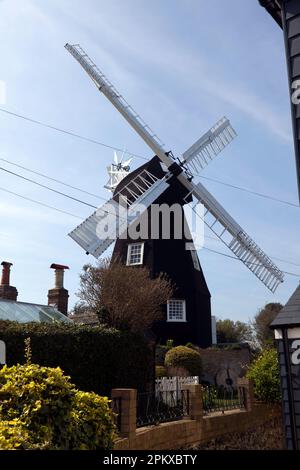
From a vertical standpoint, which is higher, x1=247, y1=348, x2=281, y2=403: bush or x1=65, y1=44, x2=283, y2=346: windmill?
x1=65, y1=44, x2=283, y2=346: windmill

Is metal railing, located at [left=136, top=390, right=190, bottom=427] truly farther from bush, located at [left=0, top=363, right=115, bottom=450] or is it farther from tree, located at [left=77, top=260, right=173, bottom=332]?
bush, located at [left=0, top=363, right=115, bottom=450]

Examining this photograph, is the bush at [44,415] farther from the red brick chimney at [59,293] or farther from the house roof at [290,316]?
the red brick chimney at [59,293]

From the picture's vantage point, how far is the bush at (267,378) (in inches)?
510

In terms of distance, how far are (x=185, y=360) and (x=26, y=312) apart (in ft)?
22.6

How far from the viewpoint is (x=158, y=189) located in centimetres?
2400

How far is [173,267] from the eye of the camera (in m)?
25.2

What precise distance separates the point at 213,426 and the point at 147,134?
665 inches

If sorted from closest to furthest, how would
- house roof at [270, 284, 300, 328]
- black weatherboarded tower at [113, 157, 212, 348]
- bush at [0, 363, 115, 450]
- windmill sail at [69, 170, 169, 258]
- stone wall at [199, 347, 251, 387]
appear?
bush at [0, 363, 115, 450], house roof at [270, 284, 300, 328], windmill sail at [69, 170, 169, 258], stone wall at [199, 347, 251, 387], black weatherboarded tower at [113, 157, 212, 348]

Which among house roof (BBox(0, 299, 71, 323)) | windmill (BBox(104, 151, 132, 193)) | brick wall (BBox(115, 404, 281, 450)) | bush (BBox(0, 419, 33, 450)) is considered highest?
windmill (BBox(104, 151, 132, 193))

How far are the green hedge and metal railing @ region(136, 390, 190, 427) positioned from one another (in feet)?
3.23

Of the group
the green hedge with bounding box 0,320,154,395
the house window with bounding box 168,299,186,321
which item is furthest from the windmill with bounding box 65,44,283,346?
the green hedge with bounding box 0,320,154,395

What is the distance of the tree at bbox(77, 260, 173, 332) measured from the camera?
1468cm
